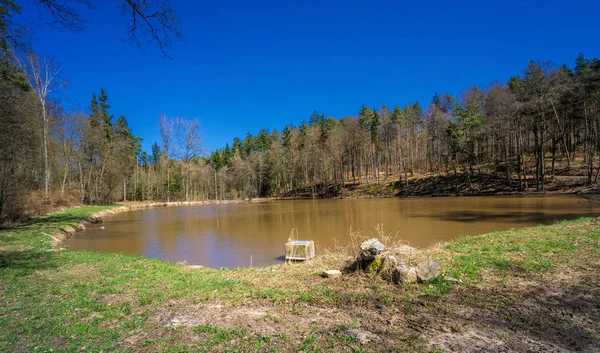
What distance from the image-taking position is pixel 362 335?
3691 millimetres

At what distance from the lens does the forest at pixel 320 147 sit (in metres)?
17.6

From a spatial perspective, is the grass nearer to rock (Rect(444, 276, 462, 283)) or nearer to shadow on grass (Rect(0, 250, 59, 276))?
rock (Rect(444, 276, 462, 283))

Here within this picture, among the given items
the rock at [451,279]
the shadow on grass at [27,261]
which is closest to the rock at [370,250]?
the rock at [451,279]

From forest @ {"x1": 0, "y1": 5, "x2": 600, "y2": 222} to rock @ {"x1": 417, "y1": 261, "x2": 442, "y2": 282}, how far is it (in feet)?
35.1

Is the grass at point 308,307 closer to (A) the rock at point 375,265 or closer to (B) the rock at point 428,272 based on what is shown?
(B) the rock at point 428,272

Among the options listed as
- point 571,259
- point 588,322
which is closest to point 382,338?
point 588,322

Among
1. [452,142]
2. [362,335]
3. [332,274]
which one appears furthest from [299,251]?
[452,142]

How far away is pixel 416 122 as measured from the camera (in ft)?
176

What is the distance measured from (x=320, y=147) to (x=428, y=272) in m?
49.1

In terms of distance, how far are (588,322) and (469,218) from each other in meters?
14.4

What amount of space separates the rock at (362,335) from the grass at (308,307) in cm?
8

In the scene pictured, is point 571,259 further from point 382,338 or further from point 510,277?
point 382,338

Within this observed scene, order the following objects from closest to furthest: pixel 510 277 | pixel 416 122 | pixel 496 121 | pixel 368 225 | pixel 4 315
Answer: pixel 4 315 < pixel 510 277 < pixel 368 225 < pixel 496 121 < pixel 416 122

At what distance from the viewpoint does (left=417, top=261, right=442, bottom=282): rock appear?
543 cm
